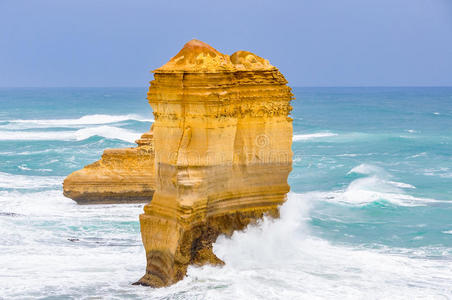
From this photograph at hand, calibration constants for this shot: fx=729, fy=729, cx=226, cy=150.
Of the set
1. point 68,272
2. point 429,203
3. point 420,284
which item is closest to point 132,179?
point 68,272

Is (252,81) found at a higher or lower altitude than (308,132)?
higher

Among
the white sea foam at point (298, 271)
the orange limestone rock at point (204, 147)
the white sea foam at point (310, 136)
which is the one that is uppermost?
the orange limestone rock at point (204, 147)

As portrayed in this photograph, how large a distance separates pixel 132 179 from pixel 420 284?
411 inches

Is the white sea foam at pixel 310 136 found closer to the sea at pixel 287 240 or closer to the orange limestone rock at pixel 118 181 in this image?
the sea at pixel 287 240

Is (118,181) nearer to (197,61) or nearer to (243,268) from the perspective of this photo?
(243,268)

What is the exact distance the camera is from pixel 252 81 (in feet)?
45.2

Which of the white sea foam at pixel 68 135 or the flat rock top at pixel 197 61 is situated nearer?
the flat rock top at pixel 197 61

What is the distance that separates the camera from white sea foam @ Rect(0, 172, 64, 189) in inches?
980

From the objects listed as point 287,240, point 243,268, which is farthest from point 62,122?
point 243,268

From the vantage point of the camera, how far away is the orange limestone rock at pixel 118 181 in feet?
69.9

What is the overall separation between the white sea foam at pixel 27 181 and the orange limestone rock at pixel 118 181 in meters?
3.86

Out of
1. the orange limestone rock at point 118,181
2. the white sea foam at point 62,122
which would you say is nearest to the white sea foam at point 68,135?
the white sea foam at point 62,122

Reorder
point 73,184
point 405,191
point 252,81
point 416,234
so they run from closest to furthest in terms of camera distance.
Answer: point 252,81
point 416,234
point 73,184
point 405,191

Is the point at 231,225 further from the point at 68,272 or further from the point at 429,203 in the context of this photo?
the point at 429,203
